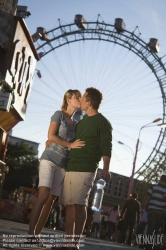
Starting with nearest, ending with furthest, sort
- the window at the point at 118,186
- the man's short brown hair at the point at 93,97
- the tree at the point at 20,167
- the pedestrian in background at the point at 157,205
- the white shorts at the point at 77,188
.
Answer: the white shorts at the point at 77,188, the man's short brown hair at the point at 93,97, the pedestrian in background at the point at 157,205, the tree at the point at 20,167, the window at the point at 118,186

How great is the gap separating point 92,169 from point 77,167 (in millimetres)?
151

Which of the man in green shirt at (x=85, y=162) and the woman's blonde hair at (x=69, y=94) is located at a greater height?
the woman's blonde hair at (x=69, y=94)

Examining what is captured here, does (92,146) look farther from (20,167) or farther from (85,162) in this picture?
(20,167)

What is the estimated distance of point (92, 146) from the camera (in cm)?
584

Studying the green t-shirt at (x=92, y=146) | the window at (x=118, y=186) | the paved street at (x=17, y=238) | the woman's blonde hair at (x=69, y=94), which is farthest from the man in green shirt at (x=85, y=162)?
the window at (x=118, y=186)

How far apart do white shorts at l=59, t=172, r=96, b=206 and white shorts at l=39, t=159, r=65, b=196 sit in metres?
0.09

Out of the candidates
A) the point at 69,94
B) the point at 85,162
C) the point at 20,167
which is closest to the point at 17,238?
the point at 85,162

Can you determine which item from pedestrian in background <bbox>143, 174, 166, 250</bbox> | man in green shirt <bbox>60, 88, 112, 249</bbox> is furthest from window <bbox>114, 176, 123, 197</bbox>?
man in green shirt <bbox>60, 88, 112, 249</bbox>

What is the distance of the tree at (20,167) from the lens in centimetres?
7138

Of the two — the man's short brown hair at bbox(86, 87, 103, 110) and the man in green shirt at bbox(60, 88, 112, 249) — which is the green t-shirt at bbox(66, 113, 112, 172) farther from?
the man's short brown hair at bbox(86, 87, 103, 110)

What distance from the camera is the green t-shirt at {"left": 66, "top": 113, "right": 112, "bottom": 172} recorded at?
18.8ft

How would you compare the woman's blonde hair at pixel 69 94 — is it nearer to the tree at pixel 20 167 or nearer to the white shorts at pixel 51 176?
the white shorts at pixel 51 176

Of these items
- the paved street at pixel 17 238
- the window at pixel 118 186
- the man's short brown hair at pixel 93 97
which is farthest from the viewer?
the window at pixel 118 186

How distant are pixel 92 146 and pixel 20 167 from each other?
68397 mm
